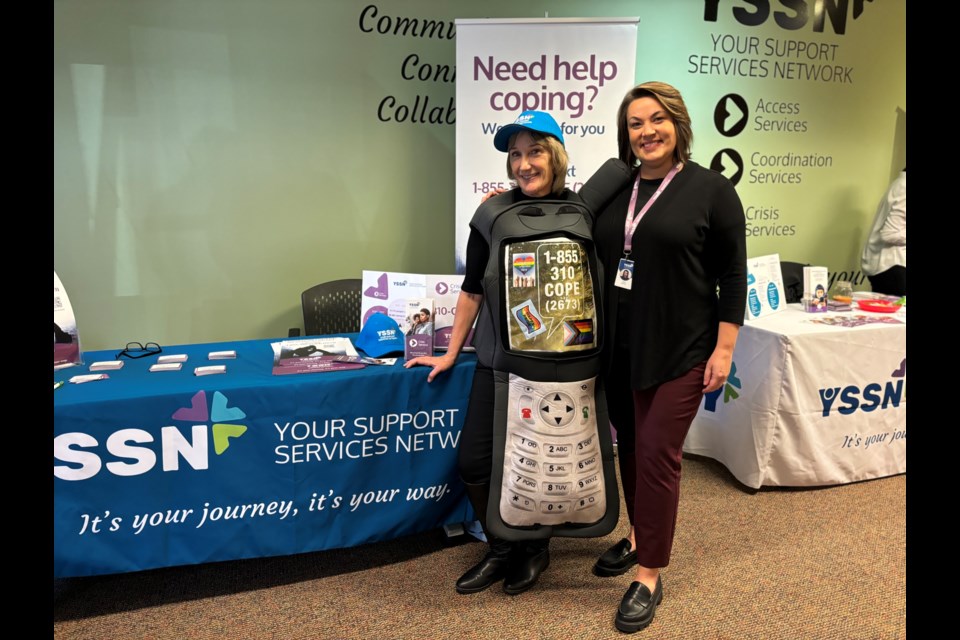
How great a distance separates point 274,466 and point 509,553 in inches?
31.6

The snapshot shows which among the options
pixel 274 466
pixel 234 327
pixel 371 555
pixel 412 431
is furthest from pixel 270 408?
pixel 234 327

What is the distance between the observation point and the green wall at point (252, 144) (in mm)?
2805

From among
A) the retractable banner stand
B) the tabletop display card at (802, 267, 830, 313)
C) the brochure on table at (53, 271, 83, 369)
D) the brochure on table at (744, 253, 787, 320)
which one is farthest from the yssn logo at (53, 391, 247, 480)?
the tabletop display card at (802, 267, 830, 313)

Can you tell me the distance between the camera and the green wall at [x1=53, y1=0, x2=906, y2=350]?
280 centimetres

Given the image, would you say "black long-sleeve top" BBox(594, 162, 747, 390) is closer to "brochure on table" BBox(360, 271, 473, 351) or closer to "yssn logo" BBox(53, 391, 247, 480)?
"brochure on table" BBox(360, 271, 473, 351)

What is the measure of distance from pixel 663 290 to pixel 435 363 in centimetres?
77

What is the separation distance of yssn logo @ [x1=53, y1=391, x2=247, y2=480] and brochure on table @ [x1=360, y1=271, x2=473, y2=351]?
25.7 inches

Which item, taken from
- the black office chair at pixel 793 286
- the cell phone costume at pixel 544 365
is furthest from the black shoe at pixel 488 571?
the black office chair at pixel 793 286

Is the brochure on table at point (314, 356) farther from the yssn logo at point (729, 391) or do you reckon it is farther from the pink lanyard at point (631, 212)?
the yssn logo at point (729, 391)

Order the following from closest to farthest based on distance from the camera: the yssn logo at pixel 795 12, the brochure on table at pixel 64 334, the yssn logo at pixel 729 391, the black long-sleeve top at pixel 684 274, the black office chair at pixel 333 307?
1. the black long-sleeve top at pixel 684 274
2. the brochure on table at pixel 64 334
3. the yssn logo at pixel 729 391
4. the black office chair at pixel 333 307
5. the yssn logo at pixel 795 12

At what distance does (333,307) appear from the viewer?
2885 mm

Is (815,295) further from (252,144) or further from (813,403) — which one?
(252,144)

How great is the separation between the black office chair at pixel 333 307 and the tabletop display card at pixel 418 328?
74cm

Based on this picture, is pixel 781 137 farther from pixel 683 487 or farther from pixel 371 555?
pixel 371 555
